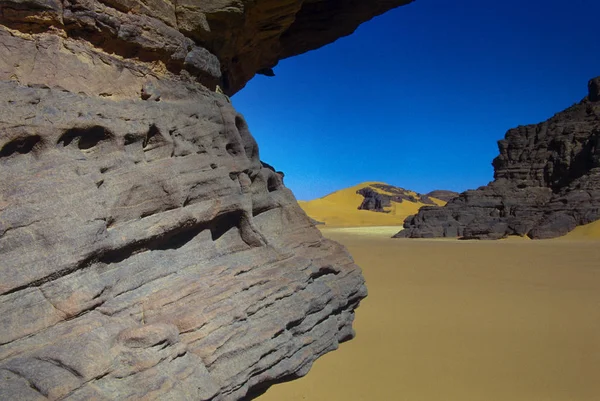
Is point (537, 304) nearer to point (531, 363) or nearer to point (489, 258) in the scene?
point (531, 363)

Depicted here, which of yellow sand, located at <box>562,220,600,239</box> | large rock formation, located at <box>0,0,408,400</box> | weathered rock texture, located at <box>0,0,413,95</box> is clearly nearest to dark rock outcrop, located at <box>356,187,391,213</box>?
yellow sand, located at <box>562,220,600,239</box>

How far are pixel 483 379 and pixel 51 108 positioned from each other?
18.0ft

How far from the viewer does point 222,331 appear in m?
3.69

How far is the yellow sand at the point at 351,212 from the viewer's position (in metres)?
55.7

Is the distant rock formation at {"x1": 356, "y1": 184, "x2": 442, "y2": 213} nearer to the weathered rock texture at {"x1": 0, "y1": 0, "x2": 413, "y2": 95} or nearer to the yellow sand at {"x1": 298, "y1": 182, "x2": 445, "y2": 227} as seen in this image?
the yellow sand at {"x1": 298, "y1": 182, "x2": 445, "y2": 227}

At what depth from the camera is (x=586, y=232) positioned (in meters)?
23.5

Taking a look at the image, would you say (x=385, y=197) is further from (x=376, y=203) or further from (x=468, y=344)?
(x=468, y=344)

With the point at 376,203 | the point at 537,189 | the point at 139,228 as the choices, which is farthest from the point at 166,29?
the point at 376,203

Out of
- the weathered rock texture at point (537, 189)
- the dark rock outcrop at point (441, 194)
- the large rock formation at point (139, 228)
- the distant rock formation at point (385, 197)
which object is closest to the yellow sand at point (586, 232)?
the weathered rock texture at point (537, 189)

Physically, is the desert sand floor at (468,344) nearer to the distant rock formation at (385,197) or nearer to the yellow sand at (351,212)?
the yellow sand at (351,212)

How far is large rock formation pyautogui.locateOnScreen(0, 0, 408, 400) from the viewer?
2.99m

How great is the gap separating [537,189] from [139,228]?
107ft

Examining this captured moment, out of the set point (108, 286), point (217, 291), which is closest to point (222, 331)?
point (217, 291)

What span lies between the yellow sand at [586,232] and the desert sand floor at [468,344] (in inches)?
→ 581
